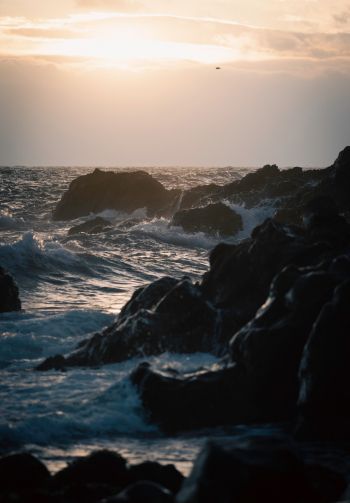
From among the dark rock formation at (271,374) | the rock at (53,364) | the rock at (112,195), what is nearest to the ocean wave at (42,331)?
the rock at (53,364)

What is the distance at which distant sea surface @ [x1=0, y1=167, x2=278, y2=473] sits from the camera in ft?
33.2

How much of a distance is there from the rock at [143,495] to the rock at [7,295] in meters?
12.7

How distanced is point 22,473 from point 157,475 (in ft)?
4.17

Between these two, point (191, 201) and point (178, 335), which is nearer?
point (178, 335)

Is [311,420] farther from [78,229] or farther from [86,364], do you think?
[78,229]

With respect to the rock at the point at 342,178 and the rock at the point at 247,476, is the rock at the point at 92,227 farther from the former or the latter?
the rock at the point at 247,476

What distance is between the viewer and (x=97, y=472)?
7.87 m

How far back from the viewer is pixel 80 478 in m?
7.86

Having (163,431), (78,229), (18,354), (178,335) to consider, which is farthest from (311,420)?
(78,229)

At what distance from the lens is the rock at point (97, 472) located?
7.79 m

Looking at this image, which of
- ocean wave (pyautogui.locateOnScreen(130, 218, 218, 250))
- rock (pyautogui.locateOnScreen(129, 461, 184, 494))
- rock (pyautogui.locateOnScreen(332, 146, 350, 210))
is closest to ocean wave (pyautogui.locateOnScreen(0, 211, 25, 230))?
ocean wave (pyautogui.locateOnScreen(130, 218, 218, 250))

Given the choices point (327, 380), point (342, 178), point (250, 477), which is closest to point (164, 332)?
point (327, 380)

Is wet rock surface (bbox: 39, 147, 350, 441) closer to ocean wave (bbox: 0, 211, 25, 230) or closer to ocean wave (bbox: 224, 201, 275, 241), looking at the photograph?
ocean wave (bbox: 224, 201, 275, 241)

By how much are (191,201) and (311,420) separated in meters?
40.8
